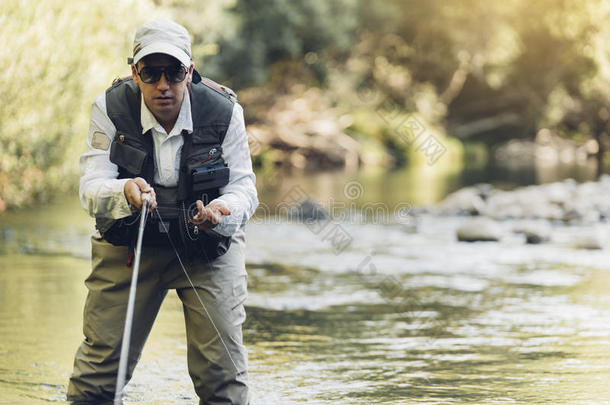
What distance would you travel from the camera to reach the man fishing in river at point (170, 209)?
13.9ft

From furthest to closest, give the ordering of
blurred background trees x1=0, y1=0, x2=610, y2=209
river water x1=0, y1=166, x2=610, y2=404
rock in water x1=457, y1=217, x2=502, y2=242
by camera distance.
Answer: rock in water x1=457, y1=217, x2=502, y2=242
blurred background trees x1=0, y1=0, x2=610, y2=209
river water x1=0, y1=166, x2=610, y2=404

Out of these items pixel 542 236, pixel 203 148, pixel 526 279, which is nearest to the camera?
pixel 203 148

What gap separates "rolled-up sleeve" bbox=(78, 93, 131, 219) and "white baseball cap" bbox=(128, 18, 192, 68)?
33cm

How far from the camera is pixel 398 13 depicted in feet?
143

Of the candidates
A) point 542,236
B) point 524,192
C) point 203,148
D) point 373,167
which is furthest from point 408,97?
point 203,148

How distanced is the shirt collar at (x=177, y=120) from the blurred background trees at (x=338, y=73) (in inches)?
247

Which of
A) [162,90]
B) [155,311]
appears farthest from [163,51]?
[155,311]

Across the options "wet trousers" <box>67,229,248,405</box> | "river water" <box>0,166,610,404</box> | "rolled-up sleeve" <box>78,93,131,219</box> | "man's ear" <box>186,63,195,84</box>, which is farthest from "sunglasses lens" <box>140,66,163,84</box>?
"river water" <box>0,166,610,404</box>

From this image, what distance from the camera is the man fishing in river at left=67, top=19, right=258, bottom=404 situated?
4.22 metres

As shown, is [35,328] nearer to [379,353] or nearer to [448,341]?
[379,353]

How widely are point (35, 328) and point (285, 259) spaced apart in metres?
5.11

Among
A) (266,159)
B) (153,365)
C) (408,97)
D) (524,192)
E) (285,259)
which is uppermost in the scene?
(408,97)

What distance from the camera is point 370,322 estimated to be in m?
8.19

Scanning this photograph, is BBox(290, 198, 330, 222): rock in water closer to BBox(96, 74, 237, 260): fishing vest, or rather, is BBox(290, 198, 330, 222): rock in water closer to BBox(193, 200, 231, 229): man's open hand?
BBox(96, 74, 237, 260): fishing vest
